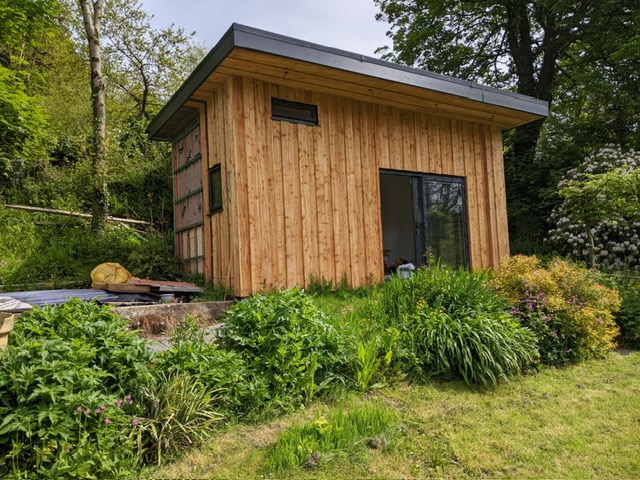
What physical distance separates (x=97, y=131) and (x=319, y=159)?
5.30 metres

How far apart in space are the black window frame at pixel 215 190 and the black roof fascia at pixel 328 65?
108 cm

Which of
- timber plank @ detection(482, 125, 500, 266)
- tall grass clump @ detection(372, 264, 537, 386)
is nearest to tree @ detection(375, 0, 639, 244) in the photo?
timber plank @ detection(482, 125, 500, 266)

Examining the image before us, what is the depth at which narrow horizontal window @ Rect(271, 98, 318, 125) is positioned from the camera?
5.76m

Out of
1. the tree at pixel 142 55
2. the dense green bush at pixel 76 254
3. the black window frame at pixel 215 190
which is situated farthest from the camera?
the tree at pixel 142 55

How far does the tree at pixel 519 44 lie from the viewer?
10.8m

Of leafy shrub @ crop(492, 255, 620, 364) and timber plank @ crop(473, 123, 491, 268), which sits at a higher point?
timber plank @ crop(473, 123, 491, 268)

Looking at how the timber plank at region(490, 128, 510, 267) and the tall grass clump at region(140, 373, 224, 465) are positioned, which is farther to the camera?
the timber plank at region(490, 128, 510, 267)

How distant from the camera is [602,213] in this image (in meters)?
7.13

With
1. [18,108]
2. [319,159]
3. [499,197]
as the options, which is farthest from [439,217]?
[18,108]

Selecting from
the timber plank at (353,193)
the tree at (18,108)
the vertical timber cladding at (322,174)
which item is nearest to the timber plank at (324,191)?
the vertical timber cladding at (322,174)

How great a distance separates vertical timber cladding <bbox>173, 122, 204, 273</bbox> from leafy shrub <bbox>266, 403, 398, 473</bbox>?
14.5ft

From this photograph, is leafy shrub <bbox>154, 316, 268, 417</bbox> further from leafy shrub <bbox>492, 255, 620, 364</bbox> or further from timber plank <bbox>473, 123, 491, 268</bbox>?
timber plank <bbox>473, 123, 491, 268</bbox>

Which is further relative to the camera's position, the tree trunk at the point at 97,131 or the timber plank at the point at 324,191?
the tree trunk at the point at 97,131

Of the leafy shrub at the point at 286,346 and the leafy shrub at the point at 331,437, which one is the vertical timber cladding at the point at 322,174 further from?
the leafy shrub at the point at 331,437
